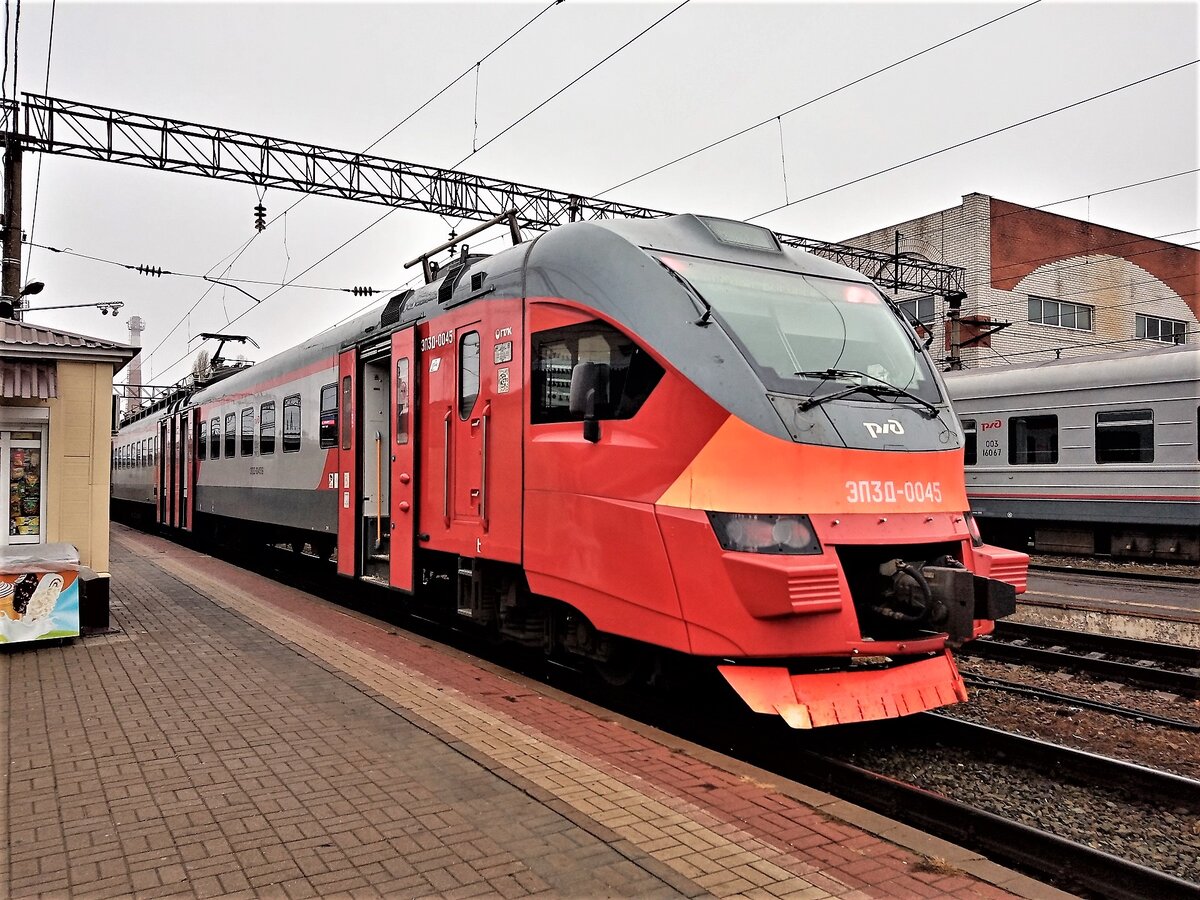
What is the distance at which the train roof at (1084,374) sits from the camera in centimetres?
1509

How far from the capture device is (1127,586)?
1364 cm

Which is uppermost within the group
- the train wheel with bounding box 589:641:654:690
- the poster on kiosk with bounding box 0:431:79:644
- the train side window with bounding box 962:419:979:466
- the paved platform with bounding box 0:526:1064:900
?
the train side window with bounding box 962:419:979:466

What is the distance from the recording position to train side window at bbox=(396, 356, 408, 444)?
9187 millimetres

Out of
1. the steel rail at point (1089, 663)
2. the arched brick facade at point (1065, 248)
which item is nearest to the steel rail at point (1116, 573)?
the steel rail at point (1089, 663)

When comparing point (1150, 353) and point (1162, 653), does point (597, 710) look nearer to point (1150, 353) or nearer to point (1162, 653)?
point (1162, 653)

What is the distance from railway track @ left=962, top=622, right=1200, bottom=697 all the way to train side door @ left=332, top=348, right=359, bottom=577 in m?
6.65

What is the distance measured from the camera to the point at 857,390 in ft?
19.5

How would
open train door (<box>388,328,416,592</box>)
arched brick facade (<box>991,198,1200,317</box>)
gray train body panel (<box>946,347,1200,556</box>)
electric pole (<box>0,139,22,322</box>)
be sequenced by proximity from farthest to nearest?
arched brick facade (<box>991,198,1200,317</box>), gray train body panel (<box>946,347,1200,556</box>), electric pole (<box>0,139,22,322</box>), open train door (<box>388,328,416,592</box>)

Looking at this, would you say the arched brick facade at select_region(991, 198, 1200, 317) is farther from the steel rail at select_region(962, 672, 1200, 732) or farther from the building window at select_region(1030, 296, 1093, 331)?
the steel rail at select_region(962, 672, 1200, 732)

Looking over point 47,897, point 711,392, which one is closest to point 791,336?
point 711,392

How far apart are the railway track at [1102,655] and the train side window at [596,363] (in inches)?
198

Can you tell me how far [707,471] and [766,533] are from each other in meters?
0.50

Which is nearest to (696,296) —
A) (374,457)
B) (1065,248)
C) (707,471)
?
(707,471)

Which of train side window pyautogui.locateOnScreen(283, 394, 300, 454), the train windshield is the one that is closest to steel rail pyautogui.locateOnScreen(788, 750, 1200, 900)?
the train windshield
